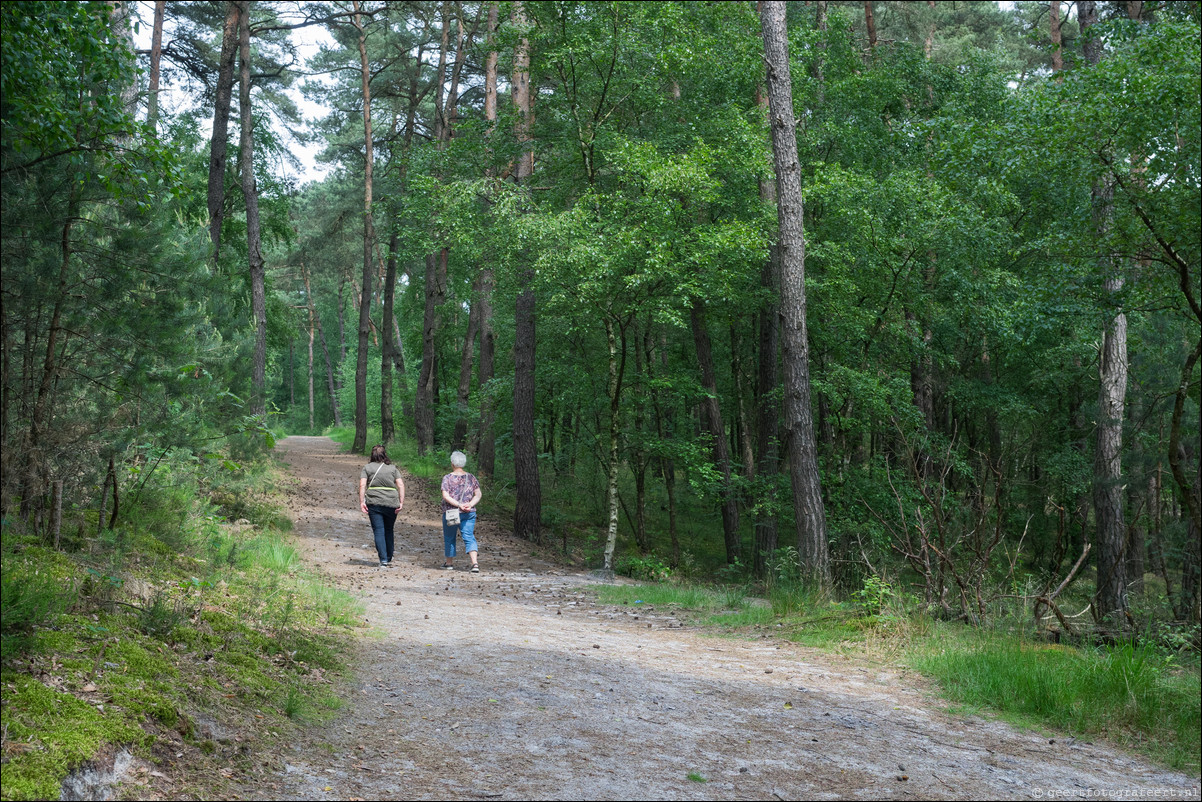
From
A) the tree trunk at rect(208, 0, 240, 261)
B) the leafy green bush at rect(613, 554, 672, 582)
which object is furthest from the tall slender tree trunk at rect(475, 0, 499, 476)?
the leafy green bush at rect(613, 554, 672, 582)

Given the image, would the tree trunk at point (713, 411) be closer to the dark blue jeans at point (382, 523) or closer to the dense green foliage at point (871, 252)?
the dense green foliage at point (871, 252)

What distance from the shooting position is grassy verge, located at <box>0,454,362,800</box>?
3.56 metres

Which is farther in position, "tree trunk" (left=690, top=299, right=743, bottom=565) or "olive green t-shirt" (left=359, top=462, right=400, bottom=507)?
"tree trunk" (left=690, top=299, right=743, bottom=565)

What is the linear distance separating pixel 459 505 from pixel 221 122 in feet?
33.3

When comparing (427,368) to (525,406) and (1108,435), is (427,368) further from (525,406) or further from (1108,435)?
(1108,435)

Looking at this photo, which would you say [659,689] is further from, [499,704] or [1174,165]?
[1174,165]

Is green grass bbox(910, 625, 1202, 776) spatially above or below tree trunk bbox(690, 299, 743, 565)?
below

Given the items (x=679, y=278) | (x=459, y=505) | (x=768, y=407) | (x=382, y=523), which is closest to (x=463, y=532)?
(x=459, y=505)

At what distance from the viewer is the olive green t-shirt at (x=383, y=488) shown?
479 inches

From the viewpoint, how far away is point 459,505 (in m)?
12.2

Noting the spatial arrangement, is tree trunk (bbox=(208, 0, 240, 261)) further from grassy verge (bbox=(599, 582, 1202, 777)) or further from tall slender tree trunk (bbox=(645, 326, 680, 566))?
grassy verge (bbox=(599, 582, 1202, 777))

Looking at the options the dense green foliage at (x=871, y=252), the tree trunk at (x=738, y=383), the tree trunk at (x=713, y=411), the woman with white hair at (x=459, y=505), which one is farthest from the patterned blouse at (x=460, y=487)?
the tree trunk at (x=738, y=383)

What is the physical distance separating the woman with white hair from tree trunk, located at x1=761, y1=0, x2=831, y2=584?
4.59 metres

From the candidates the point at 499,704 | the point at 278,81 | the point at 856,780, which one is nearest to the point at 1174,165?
the point at 856,780
